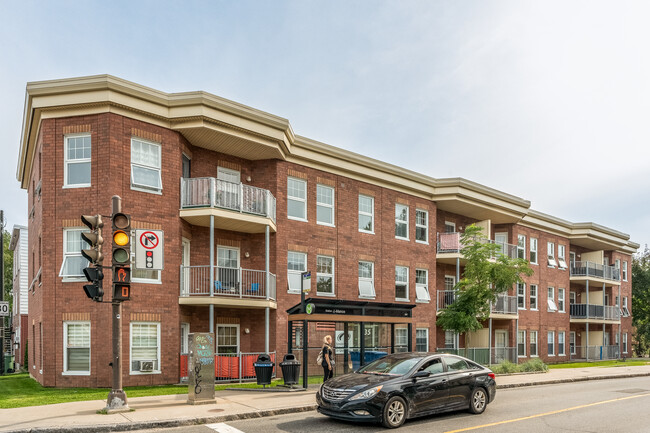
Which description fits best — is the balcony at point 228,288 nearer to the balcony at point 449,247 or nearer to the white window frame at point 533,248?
the balcony at point 449,247

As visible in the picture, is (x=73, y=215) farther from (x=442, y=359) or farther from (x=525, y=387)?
(x=525, y=387)

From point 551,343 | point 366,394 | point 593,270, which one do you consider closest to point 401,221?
point 551,343

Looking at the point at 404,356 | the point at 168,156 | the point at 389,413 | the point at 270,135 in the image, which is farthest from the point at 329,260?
the point at 389,413

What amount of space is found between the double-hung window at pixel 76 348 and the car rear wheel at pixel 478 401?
1141cm

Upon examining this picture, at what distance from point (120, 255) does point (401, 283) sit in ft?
60.1

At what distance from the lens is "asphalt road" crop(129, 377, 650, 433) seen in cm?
1135

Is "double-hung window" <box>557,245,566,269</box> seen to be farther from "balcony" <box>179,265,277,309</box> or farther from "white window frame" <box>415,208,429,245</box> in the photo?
Result: "balcony" <box>179,265,277,309</box>

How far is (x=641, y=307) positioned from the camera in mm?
54281

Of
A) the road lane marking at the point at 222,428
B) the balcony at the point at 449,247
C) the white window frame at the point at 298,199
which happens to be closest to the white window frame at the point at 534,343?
the balcony at the point at 449,247

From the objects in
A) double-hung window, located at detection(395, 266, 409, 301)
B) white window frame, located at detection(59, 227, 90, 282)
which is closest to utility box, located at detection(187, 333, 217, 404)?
white window frame, located at detection(59, 227, 90, 282)

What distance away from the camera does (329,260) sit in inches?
998

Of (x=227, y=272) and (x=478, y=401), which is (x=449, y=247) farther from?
(x=478, y=401)

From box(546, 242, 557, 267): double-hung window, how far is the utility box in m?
31.5

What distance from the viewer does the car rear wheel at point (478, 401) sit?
13.2 meters
